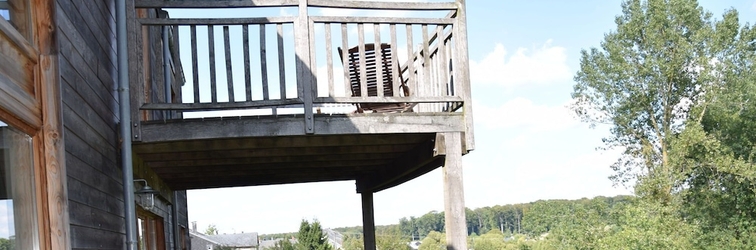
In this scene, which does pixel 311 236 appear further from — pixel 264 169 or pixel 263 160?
pixel 263 160

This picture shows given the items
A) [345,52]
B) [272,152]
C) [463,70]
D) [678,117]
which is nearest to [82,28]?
[345,52]

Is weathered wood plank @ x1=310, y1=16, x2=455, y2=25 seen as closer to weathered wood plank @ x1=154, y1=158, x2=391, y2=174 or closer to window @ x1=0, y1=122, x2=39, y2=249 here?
weathered wood plank @ x1=154, y1=158, x2=391, y2=174

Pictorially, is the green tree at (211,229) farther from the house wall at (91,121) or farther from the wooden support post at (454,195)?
the house wall at (91,121)

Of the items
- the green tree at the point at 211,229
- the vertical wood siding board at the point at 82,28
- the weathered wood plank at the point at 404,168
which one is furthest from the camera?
the green tree at the point at 211,229

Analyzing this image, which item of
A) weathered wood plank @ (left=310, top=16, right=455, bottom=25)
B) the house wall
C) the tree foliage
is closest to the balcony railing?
weathered wood plank @ (left=310, top=16, right=455, bottom=25)

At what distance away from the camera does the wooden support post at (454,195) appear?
4961 millimetres

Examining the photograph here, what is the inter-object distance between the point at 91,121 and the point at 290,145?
1.79 meters

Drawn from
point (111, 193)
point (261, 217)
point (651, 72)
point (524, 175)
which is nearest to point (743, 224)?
point (651, 72)

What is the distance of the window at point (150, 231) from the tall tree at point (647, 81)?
1715 cm

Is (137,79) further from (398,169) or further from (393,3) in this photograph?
(398,169)

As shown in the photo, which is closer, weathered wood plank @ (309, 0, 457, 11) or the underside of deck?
the underside of deck

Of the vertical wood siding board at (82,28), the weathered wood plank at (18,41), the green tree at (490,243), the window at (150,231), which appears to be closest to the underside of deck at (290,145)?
the window at (150,231)

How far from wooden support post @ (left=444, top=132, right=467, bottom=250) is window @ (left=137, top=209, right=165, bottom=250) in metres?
2.06

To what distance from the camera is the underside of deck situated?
4.71 m
